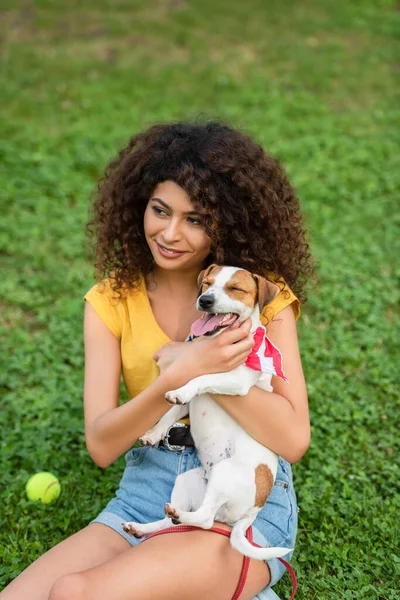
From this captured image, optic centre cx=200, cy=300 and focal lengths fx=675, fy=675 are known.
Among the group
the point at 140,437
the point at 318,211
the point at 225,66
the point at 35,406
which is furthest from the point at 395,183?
the point at 140,437

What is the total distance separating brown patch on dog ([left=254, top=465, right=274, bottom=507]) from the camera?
2.59 m

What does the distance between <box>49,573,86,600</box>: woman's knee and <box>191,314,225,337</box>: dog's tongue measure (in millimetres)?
1003

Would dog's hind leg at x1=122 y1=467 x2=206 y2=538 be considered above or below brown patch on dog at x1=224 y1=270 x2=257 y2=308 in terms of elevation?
below

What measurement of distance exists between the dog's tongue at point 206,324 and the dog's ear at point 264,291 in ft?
0.56

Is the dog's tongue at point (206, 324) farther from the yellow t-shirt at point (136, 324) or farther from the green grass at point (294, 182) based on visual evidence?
the green grass at point (294, 182)

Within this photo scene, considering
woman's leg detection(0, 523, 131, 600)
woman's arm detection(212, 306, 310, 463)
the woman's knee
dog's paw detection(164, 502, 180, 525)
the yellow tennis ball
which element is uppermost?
woman's arm detection(212, 306, 310, 463)

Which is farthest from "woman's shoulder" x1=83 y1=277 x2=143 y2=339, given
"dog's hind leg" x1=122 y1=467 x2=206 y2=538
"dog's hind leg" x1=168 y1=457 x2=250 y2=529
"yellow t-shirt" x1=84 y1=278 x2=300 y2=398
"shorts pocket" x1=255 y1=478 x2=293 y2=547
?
"shorts pocket" x1=255 y1=478 x2=293 y2=547

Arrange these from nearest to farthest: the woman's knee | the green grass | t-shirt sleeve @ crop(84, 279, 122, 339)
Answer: the woman's knee < t-shirt sleeve @ crop(84, 279, 122, 339) < the green grass

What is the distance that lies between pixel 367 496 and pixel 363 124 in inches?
217

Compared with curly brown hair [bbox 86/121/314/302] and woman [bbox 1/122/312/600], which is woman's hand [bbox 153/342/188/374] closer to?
woman [bbox 1/122/312/600]

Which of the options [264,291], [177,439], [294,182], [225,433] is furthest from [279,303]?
[294,182]

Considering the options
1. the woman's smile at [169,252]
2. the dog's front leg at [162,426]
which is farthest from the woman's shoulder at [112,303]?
the dog's front leg at [162,426]

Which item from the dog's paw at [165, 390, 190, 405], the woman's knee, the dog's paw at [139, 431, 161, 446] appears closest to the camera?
the woman's knee

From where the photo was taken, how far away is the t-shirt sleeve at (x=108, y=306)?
3.06m
